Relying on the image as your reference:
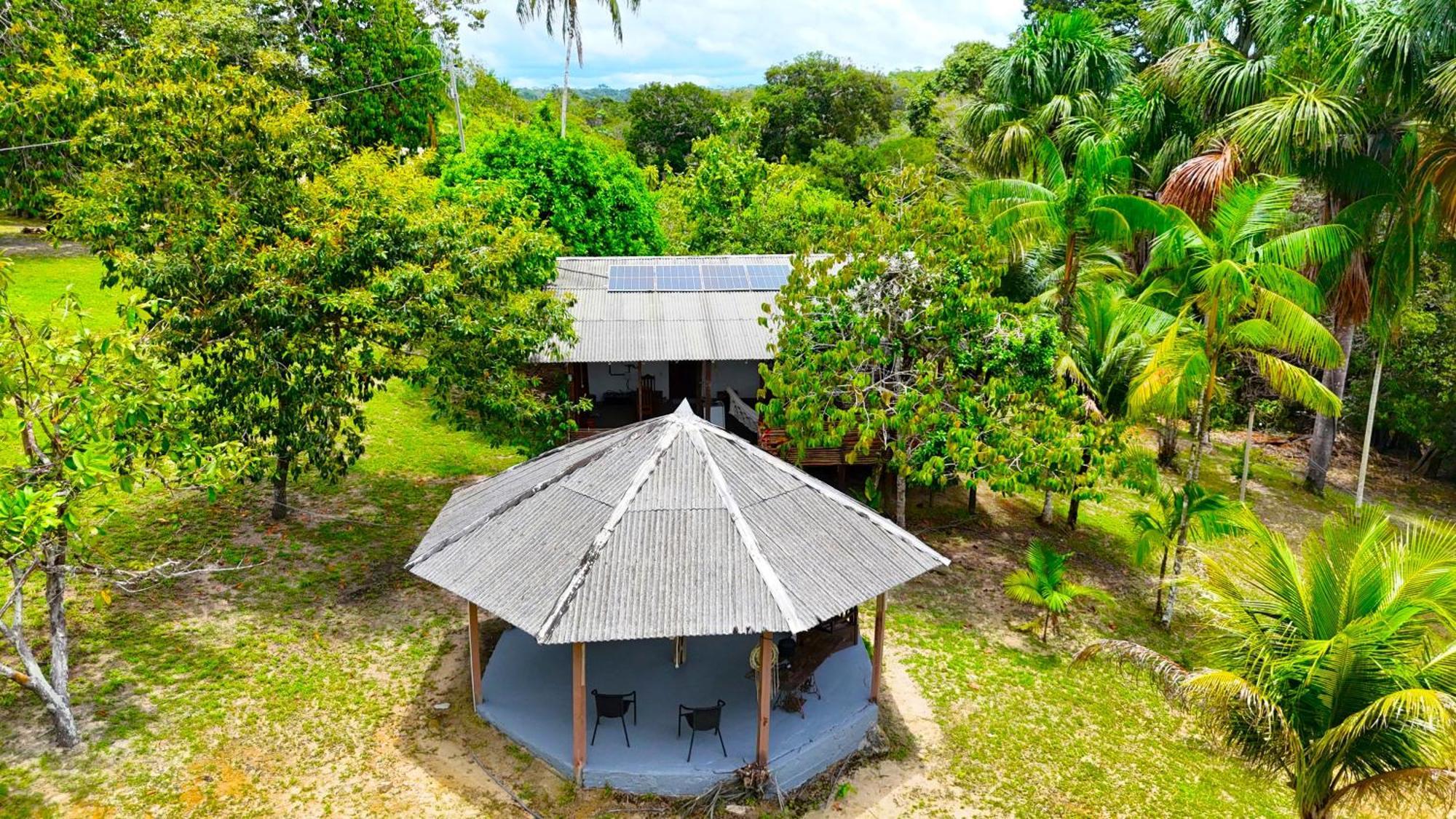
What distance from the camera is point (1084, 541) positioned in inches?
799

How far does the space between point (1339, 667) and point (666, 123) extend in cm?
5999

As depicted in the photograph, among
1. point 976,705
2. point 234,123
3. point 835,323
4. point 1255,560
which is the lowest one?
point 976,705

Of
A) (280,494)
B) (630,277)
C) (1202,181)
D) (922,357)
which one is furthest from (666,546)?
(1202,181)

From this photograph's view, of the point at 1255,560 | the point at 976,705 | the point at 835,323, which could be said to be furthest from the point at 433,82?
the point at 1255,560

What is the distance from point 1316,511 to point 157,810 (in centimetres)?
2680

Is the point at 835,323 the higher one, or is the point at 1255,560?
the point at 835,323

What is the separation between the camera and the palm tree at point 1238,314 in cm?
1466

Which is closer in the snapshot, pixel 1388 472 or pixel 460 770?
pixel 460 770

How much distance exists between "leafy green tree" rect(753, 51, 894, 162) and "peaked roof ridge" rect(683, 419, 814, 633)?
49623 millimetres

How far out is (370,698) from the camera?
1254 centimetres

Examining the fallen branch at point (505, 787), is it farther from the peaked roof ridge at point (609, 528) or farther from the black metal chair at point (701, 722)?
the peaked roof ridge at point (609, 528)

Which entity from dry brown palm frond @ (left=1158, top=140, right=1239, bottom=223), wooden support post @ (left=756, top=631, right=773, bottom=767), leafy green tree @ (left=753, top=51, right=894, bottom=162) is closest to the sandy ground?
wooden support post @ (left=756, top=631, right=773, bottom=767)

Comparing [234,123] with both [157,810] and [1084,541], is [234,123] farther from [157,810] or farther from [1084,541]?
[1084,541]

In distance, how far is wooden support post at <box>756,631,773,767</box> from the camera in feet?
35.2
